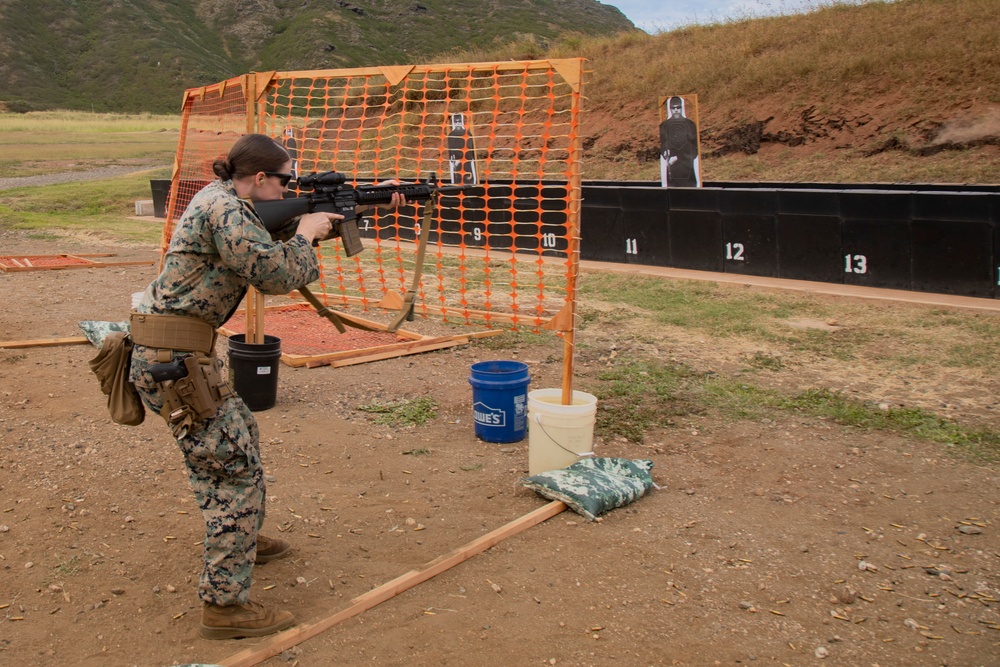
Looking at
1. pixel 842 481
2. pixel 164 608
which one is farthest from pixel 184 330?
pixel 842 481

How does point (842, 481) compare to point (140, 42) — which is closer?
point (842, 481)

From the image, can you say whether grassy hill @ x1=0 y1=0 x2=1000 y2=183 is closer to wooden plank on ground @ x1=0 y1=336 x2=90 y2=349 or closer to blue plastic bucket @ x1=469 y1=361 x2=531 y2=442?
blue plastic bucket @ x1=469 y1=361 x2=531 y2=442

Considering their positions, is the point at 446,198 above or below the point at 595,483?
above

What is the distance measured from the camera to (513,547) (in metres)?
4.24

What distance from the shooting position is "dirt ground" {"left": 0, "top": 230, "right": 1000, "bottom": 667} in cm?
345

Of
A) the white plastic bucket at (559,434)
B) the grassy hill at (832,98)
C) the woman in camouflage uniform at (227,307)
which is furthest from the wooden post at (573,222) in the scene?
the grassy hill at (832,98)

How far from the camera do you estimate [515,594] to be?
3.81 m

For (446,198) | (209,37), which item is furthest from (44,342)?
(209,37)

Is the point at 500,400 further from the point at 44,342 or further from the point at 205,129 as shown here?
the point at 205,129

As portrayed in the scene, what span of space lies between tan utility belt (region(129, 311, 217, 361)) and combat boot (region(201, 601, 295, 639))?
1.00m

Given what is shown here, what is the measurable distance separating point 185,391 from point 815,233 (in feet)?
28.9

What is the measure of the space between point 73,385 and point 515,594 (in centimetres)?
461

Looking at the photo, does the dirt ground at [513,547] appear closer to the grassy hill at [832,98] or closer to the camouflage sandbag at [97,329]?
the camouflage sandbag at [97,329]

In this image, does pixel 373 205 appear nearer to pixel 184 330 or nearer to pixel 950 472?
pixel 184 330
